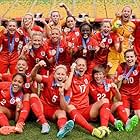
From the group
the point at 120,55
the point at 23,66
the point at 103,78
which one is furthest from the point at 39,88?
the point at 120,55

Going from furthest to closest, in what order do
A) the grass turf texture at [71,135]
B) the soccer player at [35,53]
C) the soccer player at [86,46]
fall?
1. the soccer player at [86,46]
2. the soccer player at [35,53]
3. the grass turf texture at [71,135]

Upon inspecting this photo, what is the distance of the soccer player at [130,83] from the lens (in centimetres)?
547

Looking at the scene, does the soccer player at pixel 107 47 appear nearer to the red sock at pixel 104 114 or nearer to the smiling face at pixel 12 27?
the smiling face at pixel 12 27

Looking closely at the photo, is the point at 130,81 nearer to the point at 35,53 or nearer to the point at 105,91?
the point at 105,91

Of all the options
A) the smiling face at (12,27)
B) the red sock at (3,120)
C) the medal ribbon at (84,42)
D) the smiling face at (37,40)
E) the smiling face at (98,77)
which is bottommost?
the red sock at (3,120)

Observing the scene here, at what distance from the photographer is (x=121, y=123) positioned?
4.96 m

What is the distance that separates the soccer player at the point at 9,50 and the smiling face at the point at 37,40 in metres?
0.77

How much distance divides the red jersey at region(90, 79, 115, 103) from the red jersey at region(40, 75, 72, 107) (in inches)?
12.4

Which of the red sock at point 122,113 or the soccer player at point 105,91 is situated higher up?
the soccer player at point 105,91

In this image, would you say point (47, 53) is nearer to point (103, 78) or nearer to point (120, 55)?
point (103, 78)

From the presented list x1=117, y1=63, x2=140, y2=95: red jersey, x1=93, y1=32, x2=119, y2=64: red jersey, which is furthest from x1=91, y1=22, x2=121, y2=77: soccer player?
x1=117, y1=63, x2=140, y2=95: red jersey

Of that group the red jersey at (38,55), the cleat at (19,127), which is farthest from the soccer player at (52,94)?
the red jersey at (38,55)

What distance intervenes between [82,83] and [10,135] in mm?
1060

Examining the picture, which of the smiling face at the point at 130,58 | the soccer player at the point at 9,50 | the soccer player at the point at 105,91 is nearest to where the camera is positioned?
the soccer player at the point at 105,91
